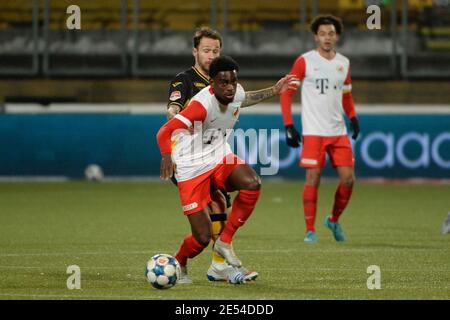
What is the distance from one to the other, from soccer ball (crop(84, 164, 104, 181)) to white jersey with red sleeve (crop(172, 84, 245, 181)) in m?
12.0

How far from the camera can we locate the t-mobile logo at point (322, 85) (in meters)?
Result: 12.3

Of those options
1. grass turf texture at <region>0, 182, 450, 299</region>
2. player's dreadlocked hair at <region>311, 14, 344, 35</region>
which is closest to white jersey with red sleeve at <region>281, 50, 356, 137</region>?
player's dreadlocked hair at <region>311, 14, 344, 35</region>

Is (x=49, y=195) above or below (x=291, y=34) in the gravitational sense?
below

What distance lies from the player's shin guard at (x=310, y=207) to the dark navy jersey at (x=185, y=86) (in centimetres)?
301

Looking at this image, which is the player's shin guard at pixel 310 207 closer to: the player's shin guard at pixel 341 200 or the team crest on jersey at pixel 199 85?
the player's shin guard at pixel 341 200

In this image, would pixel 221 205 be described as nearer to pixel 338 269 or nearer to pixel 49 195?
pixel 338 269

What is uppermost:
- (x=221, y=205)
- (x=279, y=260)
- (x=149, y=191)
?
(x=221, y=205)

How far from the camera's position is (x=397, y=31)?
2442cm

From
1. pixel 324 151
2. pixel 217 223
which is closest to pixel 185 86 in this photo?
pixel 217 223

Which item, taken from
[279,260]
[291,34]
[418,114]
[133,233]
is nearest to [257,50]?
[291,34]

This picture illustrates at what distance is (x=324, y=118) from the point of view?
12.2m

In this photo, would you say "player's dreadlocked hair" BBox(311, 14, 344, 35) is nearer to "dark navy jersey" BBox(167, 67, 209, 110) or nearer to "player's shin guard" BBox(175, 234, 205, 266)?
"dark navy jersey" BBox(167, 67, 209, 110)

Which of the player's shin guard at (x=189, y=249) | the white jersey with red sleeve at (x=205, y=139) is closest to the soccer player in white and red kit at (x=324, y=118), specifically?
the white jersey with red sleeve at (x=205, y=139)

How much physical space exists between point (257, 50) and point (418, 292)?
54.4ft
